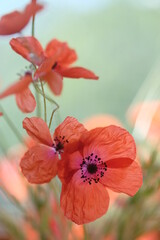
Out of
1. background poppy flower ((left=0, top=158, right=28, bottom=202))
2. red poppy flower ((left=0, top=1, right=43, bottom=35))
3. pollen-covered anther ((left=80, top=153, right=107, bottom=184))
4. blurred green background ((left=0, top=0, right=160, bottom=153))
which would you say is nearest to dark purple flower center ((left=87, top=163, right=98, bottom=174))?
pollen-covered anther ((left=80, top=153, right=107, bottom=184))

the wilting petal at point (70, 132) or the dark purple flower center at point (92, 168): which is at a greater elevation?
the wilting petal at point (70, 132)

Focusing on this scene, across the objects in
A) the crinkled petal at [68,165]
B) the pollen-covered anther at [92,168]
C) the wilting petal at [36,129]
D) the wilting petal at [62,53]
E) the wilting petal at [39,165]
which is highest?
the wilting petal at [62,53]

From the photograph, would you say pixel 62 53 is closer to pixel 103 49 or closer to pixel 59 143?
pixel 59 143

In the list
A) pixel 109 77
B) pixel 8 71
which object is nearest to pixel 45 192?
pixel 8 71

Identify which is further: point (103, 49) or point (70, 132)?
point (103, 49)

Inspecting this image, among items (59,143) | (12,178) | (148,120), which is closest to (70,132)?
(59,143)

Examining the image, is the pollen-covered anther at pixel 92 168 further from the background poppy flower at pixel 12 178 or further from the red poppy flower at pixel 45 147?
the background poppy flower at pixel 12 178

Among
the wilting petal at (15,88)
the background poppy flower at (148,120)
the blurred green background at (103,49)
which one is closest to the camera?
the wilting petal at (15,88)

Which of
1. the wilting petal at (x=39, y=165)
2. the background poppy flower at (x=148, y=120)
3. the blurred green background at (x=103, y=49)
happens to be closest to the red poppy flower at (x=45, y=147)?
the wilting petal at (x=39, y=165)
